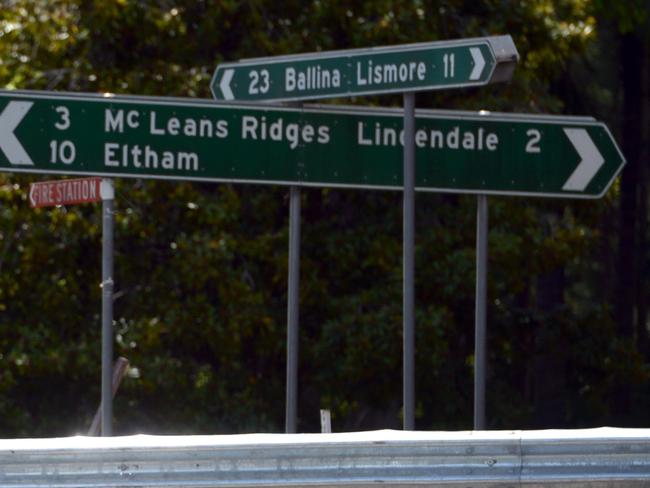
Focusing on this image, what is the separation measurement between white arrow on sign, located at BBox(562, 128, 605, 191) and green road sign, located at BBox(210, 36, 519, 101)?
2.21 feet

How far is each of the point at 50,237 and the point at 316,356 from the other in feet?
7.47

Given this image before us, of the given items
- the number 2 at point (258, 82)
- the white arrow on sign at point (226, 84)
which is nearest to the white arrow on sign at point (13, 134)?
the white arrow on sign at point (226, 84)

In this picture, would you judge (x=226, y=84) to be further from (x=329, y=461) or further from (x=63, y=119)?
(x=329, y=461)

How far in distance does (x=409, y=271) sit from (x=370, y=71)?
105 cm

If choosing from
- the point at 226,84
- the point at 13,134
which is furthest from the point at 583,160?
the point at 13,134

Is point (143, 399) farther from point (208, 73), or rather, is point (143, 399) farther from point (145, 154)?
point (145, 154)

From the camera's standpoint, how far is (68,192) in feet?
22.2

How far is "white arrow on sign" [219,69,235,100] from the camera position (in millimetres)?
6883

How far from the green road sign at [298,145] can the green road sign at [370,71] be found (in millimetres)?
143

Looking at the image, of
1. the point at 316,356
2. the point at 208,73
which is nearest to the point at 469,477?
the point at 316,356

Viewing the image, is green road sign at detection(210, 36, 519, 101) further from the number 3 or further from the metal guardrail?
the metal guardrail

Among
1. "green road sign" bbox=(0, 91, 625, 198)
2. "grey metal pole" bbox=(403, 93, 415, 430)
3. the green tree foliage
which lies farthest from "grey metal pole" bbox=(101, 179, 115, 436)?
the green tree foliage

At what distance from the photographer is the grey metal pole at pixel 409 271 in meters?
6.30

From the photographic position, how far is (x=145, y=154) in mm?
6719
